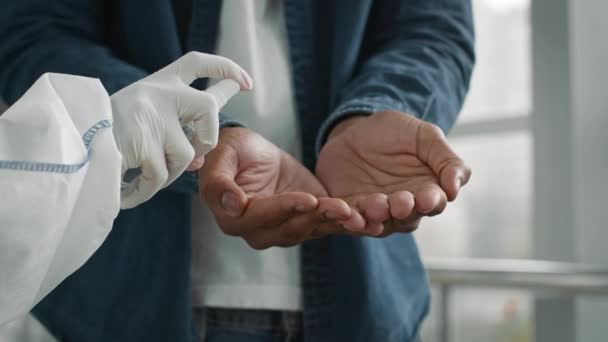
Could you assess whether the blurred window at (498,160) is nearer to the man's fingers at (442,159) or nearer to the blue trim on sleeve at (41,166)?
the man's fingers at (442,159)

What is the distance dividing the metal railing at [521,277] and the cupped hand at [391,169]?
518 mm

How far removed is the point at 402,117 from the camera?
2.34 feet

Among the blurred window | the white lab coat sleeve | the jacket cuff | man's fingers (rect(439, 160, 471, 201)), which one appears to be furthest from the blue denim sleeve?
the blurred window

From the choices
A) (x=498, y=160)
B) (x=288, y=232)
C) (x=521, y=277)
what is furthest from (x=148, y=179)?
(x=498, y=160)

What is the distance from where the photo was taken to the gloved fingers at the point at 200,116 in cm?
56

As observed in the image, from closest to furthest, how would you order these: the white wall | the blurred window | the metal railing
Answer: the metal railing → the white wall → the blurred window

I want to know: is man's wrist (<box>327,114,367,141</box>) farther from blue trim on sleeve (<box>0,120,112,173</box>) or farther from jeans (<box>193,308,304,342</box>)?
blue trim on sleeve (<box>0,120,112,173</box>)

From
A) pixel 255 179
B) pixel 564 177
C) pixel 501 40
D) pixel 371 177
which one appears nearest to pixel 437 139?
pixel 371 177

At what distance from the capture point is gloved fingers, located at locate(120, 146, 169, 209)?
548 millimetres

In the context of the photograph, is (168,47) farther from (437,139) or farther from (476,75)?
(476,75)

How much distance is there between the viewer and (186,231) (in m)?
0.75

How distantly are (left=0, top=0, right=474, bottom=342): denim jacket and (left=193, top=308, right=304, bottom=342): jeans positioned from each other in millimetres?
21

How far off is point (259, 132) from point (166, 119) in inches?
10.0

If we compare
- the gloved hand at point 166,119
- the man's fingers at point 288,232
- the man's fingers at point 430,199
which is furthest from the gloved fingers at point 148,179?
the man's fingers at point 430,199
